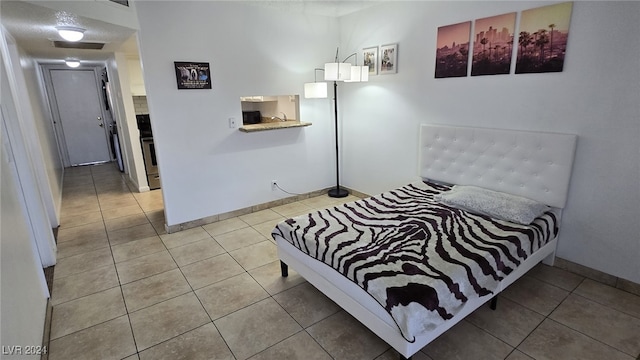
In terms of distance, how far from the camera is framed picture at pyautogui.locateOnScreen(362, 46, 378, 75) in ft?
12.8

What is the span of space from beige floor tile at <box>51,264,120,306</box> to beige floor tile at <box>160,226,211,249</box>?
572mm

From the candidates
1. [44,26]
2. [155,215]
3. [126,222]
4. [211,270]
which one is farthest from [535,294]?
[44,26]

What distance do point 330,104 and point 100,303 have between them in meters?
3.42

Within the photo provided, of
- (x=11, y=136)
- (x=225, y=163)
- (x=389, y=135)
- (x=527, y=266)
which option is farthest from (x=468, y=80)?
(x=11, y=136)

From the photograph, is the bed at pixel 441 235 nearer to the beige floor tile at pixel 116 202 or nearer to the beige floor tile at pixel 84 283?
Answer: the beige floor tile at pixel 84 283

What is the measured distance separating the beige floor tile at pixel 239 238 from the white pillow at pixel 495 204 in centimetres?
190

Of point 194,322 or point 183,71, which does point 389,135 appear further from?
point 194,322

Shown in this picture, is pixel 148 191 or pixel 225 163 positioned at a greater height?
pixel 225 163

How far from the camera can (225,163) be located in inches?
152

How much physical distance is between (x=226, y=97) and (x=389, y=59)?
6.29 ft

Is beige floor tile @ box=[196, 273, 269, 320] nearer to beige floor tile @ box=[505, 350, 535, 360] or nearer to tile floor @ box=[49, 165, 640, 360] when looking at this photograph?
tile floor @ box=[49, 165, 640, 360]

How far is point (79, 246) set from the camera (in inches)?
132

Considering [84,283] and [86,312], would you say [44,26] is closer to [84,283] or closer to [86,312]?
[84,283]

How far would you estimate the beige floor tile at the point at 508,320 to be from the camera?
204 centimetres
